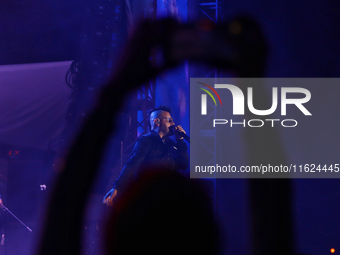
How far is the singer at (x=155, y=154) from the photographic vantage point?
2.55 meters

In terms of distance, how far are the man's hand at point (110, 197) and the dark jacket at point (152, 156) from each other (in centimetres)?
5

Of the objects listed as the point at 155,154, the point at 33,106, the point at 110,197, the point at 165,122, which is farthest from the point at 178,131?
the point at 33,106

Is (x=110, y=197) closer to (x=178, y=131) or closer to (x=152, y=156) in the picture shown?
(x=152, y=156)

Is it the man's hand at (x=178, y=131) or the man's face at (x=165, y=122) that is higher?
the man's face at (x=165, y=122)

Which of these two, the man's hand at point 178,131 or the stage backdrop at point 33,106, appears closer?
the man's hand at point 178,131

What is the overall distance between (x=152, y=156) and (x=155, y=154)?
0.03m

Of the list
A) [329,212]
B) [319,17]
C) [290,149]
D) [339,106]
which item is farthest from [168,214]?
[319,17]

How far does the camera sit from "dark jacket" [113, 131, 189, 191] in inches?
100

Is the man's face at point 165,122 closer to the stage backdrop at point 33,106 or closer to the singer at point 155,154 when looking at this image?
the singer at point 155,154

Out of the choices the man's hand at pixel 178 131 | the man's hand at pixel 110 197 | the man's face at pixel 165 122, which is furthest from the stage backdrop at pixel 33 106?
the man's hand at pixel 178 131

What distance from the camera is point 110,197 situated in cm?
256

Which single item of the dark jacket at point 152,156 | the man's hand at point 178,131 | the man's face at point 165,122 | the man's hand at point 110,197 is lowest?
the man's hand at point 110,197

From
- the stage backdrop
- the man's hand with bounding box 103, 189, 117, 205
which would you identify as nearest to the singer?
the man's hand with bounding box 103, 189, 117, 205

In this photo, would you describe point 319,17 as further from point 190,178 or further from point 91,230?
point 91,230
